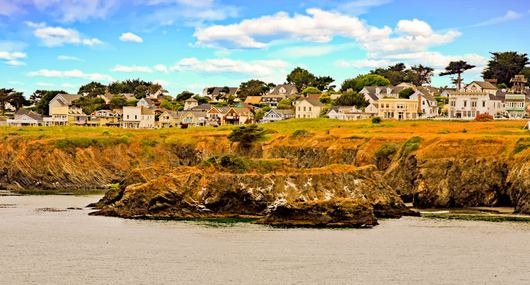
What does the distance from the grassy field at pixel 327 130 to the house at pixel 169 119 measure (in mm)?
39995

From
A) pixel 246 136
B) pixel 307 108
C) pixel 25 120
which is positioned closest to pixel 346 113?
pixel 307 108

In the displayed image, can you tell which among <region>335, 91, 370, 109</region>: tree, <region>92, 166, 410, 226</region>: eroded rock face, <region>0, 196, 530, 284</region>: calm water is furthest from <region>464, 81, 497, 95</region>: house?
<region>0, 196, 530, 284</region>: calm water

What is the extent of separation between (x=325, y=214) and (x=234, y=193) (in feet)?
33.6

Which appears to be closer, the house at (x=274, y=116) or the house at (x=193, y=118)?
the house at (x=274, y=116)

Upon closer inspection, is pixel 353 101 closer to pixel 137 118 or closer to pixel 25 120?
pixel 137 118

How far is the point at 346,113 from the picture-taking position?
165m

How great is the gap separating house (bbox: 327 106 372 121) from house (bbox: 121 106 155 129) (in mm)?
42262

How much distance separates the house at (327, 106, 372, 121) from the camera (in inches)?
6447

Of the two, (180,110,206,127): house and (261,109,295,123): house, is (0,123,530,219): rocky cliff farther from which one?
(180,110,206,127): house

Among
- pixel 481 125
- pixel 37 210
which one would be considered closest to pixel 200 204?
pixel 37 210

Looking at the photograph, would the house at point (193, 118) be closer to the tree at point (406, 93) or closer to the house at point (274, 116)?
the house at point (274, 116)

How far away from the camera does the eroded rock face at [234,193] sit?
71.0 meters

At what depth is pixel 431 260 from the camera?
50469 mm

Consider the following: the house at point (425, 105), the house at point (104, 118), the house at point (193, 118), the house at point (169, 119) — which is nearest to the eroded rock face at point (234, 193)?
the house at point (425, 105)
